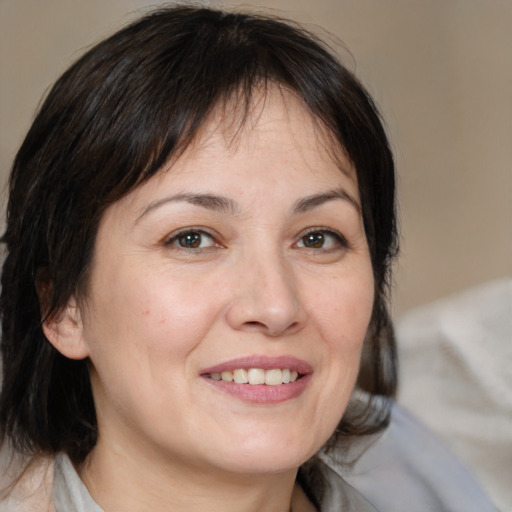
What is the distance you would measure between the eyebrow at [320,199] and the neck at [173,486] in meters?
0.38

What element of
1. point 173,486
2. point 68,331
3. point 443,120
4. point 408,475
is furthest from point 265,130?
point 443,120

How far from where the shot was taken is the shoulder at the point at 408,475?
6.01ft

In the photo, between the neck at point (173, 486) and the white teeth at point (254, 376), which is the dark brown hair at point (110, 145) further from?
the white teeth at point (254, 376)

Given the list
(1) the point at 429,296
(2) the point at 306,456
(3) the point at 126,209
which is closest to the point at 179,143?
(3) the point at 126,209

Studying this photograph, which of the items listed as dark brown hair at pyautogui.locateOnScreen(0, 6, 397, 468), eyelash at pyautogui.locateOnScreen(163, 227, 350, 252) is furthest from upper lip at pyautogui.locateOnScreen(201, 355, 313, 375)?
dark brown hair at pyautogui.locateOnScreen(0, 6, 397, 468)

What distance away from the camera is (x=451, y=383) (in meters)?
2.38

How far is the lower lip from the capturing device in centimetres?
127

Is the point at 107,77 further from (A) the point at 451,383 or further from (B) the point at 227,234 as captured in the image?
(A) the point at 451,383

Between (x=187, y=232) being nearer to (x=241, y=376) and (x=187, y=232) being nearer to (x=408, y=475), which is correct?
(x=241, y=376)

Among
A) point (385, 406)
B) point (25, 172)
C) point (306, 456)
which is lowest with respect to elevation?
point (385, 406)

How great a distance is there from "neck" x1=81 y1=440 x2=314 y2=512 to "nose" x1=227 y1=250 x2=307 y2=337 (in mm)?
239

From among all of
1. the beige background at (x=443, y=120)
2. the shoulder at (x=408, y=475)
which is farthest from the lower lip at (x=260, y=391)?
the beige background at (x=443, y=120)

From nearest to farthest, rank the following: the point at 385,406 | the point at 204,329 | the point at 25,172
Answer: the point at 204,329, the point at 25,172, the point at 385,406

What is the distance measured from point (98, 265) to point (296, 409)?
347 mm
